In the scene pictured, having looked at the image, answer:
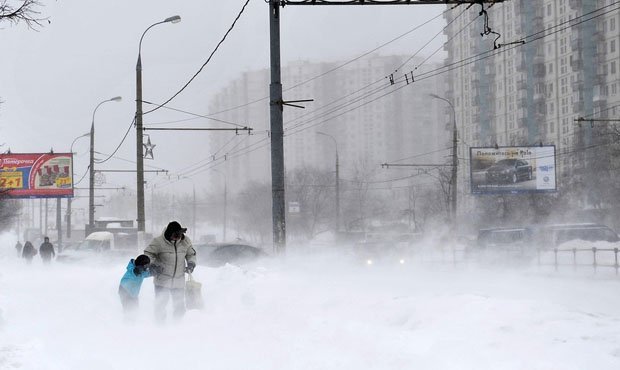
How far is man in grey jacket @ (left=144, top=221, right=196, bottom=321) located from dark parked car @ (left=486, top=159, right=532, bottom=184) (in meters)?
40.6

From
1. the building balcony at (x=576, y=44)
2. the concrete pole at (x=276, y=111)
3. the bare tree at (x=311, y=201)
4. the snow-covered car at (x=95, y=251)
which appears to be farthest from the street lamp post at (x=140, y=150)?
the building balcony at (x=576, y=44)

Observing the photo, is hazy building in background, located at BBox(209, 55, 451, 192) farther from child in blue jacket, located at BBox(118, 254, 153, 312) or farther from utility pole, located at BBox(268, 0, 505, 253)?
child in blue jacket, located at BBox(118, 254, 153, 312)

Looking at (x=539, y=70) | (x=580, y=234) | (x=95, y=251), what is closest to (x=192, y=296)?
(x=580, y=234)

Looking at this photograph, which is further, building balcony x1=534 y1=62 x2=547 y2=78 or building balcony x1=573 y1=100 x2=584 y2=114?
building balcony x1=534 y1=62 x2=547 y2=78

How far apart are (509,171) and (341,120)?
7303 cm

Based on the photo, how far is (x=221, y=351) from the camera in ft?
28.5

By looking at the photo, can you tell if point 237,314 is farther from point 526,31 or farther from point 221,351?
point 526,31

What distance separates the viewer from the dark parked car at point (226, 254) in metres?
21.7

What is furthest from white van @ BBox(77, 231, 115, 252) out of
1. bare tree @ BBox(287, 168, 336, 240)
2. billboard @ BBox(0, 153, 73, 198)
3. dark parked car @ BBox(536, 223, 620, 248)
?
bare tree @ BBox(287, 168, 336, 240)

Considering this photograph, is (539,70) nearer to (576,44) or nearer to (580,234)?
(576,44)

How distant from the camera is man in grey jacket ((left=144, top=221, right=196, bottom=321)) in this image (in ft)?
36.0

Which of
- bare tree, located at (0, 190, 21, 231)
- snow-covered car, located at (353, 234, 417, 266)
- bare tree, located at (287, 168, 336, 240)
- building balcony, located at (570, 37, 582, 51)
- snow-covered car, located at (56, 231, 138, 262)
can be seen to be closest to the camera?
snow-covered car, located at (353, 234, 417, 266)

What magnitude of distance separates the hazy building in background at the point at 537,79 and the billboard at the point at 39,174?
1246 inches

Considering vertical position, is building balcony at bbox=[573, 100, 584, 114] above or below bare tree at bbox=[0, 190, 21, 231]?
above
